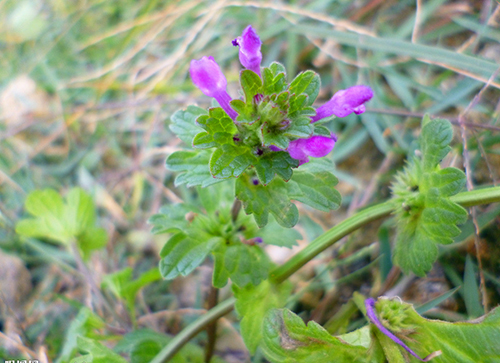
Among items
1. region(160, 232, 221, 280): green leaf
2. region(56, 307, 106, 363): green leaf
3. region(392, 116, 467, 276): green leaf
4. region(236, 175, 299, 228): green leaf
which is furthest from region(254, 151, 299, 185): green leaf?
region(56, 307, 106, 363): green leaf

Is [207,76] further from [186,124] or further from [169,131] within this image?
[169,131]

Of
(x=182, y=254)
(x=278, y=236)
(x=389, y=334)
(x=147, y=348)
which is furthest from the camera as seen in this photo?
(x=147, y=348)

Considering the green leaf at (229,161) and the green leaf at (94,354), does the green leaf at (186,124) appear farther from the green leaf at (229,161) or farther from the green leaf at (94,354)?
the green leaf at (94,354)

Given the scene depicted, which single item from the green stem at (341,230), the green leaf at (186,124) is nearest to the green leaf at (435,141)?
the green stem at (341,230)

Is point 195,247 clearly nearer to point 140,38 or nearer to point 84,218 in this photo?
point 84,218

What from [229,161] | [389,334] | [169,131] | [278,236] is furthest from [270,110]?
[169,131]

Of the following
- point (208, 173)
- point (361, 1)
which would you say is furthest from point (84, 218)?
point (361, 1)
